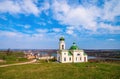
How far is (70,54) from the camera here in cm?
4600

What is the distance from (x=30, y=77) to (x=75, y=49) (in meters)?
25.5

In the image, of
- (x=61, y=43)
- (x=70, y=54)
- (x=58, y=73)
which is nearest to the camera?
(x=58, y=73)

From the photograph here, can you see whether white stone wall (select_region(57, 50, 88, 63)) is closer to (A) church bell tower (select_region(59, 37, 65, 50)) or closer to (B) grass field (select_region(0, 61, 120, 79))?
(A) church bell tower (select_region(59, 37, 65, 50))

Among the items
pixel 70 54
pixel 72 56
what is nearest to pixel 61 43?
pixel 70 54

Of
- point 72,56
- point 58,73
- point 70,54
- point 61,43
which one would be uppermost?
point 61,43

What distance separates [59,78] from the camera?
915 inches

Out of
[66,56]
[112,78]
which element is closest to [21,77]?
[112,78]

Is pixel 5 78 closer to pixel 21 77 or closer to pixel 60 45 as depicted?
pixel 21 77

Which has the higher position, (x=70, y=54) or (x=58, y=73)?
(x=70, y=54)

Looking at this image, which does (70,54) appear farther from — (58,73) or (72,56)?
(58,73)

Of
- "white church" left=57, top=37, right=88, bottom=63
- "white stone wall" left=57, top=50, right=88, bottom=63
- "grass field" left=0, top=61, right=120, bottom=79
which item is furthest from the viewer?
"white church" left=57, top=37, right=88, bottom=63

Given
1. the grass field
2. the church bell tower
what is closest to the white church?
the church bell tower

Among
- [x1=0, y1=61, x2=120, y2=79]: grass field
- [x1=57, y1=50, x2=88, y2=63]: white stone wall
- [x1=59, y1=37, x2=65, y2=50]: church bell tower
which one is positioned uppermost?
[x1=59, y1=37, x2=65, y2=50]: church bell tower

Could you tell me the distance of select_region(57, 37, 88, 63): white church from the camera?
44.7 metres
